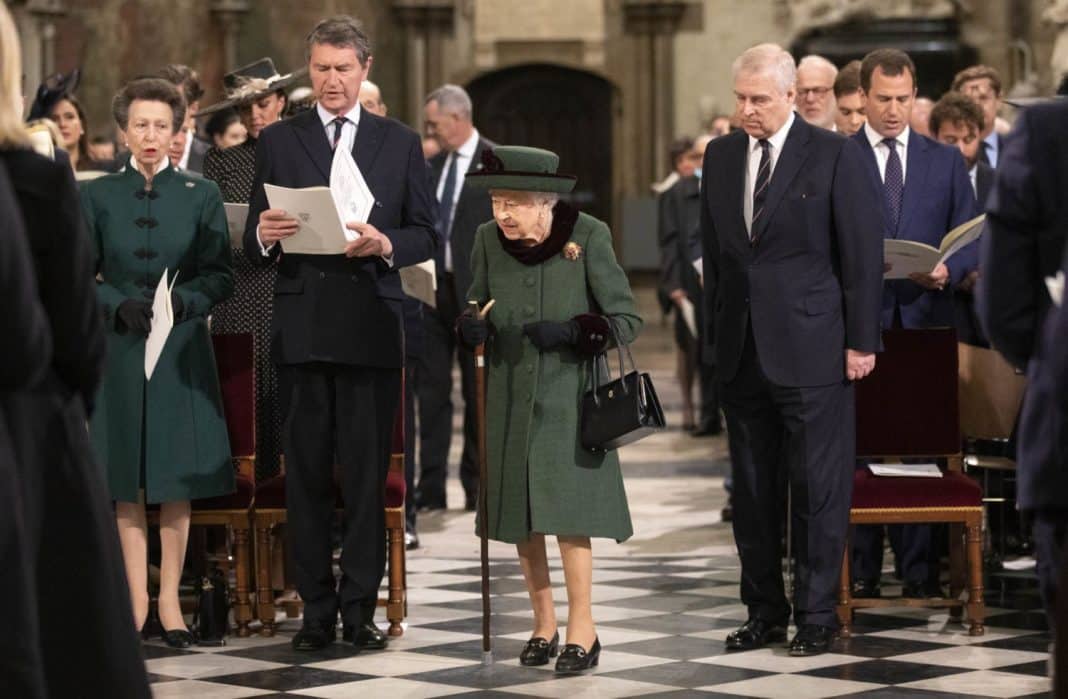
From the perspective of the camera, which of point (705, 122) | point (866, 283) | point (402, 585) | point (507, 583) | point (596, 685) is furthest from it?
point (705, 122)

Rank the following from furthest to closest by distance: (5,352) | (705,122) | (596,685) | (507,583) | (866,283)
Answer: (705,122) → (507,583) → (866,283) → (596,685) → (5,352)

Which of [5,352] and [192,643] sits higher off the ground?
[5,352]

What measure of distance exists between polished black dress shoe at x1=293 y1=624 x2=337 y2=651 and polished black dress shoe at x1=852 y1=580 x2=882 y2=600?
6.43 feet

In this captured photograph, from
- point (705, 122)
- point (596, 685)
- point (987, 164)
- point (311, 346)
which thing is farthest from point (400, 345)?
point (705, 122)

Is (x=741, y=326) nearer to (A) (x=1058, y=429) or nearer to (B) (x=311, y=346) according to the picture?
(B) (x=311, y=346)

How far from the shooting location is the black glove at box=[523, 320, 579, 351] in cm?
618

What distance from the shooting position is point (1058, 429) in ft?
12.3

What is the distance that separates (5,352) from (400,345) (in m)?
3.11

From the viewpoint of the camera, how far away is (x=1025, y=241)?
426 centimetres

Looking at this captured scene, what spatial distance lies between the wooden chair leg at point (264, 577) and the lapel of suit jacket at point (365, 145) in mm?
1233

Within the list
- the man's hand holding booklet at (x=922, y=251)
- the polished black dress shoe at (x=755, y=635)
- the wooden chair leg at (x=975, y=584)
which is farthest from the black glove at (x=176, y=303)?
the wooden chair leg at (x=975, y=584)

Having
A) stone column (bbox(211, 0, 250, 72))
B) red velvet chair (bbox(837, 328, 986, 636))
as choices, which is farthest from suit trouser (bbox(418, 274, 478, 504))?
stone column (bbox(211, 0, 250, 72))

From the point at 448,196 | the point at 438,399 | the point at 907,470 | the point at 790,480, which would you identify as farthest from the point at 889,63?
the point at 438,399

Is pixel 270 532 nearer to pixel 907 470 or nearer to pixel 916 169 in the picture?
pixel 907 470
